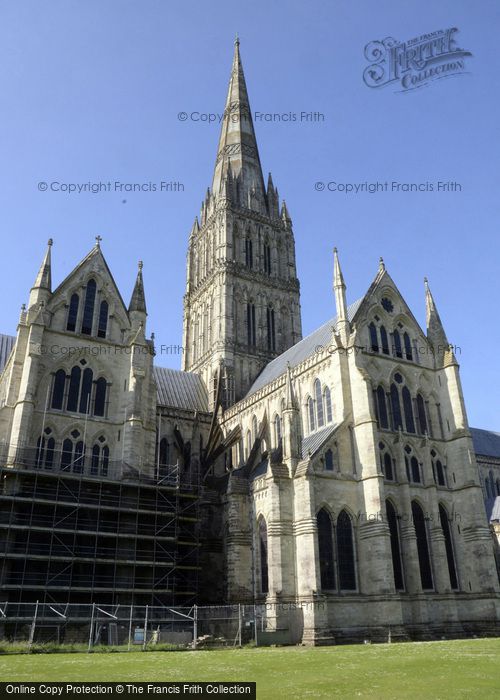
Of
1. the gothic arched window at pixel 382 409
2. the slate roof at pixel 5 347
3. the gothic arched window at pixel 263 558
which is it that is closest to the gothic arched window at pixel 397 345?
the gothic arched window at pixel 382 409

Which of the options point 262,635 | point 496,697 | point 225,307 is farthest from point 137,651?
point 225,307

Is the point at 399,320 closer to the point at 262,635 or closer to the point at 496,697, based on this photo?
the point at 262,635

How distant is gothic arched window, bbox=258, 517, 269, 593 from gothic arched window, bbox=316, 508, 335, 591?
3.60 meters

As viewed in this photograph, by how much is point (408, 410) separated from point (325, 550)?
1192 cm

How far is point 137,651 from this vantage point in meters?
24.5

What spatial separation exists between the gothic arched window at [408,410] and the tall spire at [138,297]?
61.6 ft

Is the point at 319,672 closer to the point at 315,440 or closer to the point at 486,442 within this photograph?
the point at 315,440

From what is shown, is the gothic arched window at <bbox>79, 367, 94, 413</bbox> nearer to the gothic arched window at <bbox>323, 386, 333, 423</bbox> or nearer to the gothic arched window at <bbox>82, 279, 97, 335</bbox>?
the gothic arched window at <bbox>82, 279, 97, 335</bbox>

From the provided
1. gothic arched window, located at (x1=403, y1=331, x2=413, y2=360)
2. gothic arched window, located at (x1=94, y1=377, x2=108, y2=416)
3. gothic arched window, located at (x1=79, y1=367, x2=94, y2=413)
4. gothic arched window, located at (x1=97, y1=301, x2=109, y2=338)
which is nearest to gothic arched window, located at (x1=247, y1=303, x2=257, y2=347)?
gothic arched window, located at (x1=403, y1=331, x2=413, y2=360)

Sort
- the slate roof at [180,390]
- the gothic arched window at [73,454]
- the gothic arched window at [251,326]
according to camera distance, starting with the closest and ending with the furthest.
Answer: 1. the gothic arched window at [73,454]
2. the slate roof at [180,390]
3. the gothic arched window at [251,326]

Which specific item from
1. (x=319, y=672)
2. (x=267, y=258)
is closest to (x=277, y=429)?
(x=267, y=258)

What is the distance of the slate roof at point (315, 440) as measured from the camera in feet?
116

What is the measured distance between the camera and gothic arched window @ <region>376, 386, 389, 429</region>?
38344 mm

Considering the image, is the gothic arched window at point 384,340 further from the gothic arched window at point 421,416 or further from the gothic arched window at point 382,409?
the gothic arched window at point 421,416
